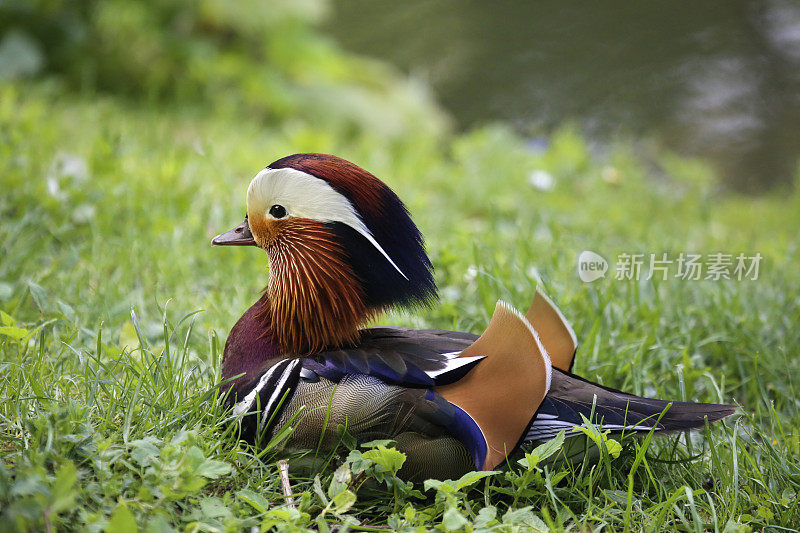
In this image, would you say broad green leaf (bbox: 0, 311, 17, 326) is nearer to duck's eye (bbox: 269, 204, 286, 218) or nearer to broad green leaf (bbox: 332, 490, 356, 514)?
duck's eye (bbox: 269, 204, 286, 218)

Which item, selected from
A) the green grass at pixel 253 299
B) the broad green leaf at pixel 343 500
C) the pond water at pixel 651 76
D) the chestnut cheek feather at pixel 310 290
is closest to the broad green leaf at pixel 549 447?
the green grass at pixel 253 299

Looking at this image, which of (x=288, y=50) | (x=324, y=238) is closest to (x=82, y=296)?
(x=324, y=238)

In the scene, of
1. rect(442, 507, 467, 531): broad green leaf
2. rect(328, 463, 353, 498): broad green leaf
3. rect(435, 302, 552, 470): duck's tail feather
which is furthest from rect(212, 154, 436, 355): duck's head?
rect(442, 507, 467, 531): broad green leaf

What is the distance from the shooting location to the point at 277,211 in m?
2.03

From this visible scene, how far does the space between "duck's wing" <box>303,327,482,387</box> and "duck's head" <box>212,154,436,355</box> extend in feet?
0.23

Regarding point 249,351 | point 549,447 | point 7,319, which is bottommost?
point 549,447

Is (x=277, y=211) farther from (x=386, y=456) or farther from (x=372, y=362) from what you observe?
(x=386, y=456)

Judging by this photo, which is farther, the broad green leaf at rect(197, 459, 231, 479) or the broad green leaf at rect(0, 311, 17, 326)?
the broad green leaf at rect(0, 311, 17, 326)

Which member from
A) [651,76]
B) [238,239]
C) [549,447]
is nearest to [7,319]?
[238,239]

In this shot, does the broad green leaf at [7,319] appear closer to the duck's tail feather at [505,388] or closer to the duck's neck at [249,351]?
the duck's neck at [249,351]

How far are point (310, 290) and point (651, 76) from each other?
6.07 meters

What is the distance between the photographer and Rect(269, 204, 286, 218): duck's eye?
2.02m

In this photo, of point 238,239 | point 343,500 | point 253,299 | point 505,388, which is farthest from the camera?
point 253,299

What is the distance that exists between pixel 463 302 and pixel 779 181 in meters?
4.70
